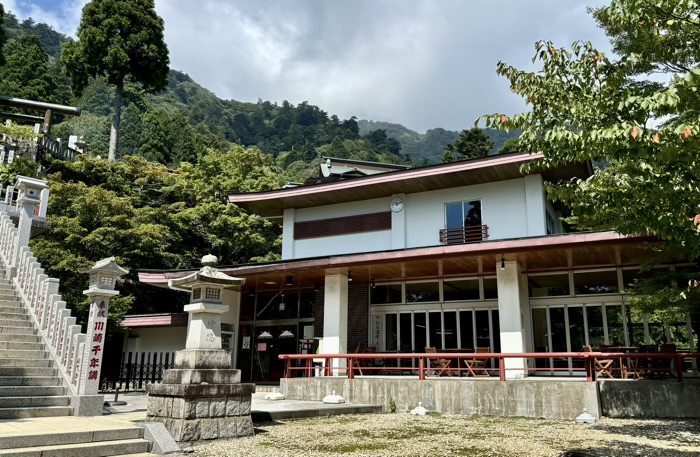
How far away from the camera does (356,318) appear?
18.5m

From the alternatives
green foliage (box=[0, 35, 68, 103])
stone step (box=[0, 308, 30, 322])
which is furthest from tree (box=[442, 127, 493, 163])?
green foliage (box=[0, 35, 68, 103])

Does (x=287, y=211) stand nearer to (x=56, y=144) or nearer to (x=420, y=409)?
(x=420, y=409)

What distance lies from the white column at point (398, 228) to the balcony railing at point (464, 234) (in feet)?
4.57

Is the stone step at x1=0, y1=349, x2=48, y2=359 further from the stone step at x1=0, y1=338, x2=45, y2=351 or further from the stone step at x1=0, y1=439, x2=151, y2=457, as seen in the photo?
the stone step at x1=0, y1=439, x2=151, y2=457

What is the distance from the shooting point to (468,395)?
Result: 12.2m

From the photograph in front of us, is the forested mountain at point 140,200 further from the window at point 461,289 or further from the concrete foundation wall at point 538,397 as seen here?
the window at point 461,289

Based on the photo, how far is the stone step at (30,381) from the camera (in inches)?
337

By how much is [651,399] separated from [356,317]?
973cm

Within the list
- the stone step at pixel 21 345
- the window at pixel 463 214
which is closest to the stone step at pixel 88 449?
the stone step at pixel 21 345

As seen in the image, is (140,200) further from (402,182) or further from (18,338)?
(18,338)

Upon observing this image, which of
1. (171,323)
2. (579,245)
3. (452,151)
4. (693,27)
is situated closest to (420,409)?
(579,245)

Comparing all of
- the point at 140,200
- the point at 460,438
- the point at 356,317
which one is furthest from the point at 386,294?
the point at 140,200

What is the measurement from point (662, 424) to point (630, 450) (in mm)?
3469

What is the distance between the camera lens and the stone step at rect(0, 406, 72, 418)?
7.66 m
